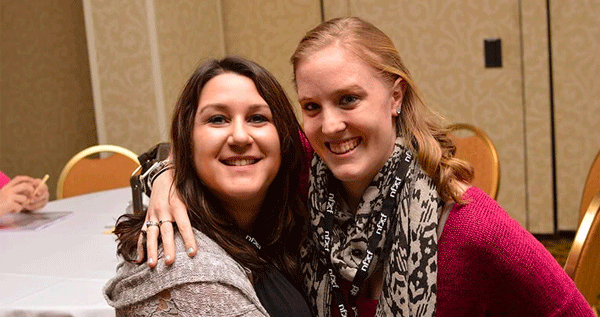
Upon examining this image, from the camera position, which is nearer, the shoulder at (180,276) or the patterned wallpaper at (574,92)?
the shoulder at (180,276)

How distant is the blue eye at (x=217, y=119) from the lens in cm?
130

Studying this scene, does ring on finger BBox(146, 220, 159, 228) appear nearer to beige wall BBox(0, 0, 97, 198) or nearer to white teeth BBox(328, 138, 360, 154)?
white teeth BBox(328, 138, 360, 154)

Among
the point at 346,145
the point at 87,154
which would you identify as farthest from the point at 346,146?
the point at 87,154

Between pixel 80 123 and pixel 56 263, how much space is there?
8.78ft

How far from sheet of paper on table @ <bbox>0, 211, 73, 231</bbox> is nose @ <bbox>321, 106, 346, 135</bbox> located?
1.38m

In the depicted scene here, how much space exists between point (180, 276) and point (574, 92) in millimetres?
3338

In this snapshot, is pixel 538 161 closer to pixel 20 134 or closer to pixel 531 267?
pixel 531 267

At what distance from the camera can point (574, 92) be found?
383 cm

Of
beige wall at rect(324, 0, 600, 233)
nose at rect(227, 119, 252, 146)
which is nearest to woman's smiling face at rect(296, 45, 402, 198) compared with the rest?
nose at rect(227, 119, 252, 146)

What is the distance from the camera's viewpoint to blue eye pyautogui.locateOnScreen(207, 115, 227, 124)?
130 centimetres

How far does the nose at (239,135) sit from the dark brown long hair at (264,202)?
3.1 inches

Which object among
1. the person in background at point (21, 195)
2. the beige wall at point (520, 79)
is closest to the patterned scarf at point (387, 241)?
the person in background at point (21, 195)

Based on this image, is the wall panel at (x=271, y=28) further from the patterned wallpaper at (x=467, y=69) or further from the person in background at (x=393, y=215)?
the person in background at (x=393, y=215)

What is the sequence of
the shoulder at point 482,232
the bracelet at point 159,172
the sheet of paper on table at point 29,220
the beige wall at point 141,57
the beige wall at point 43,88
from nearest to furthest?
1. the shoulder at point 482,232
2. the bracelet at point 159,172
3. the sheet of paper on table at point 29,220
4. the beige wall at point 141,57
5. the beige wall at point 43,88
